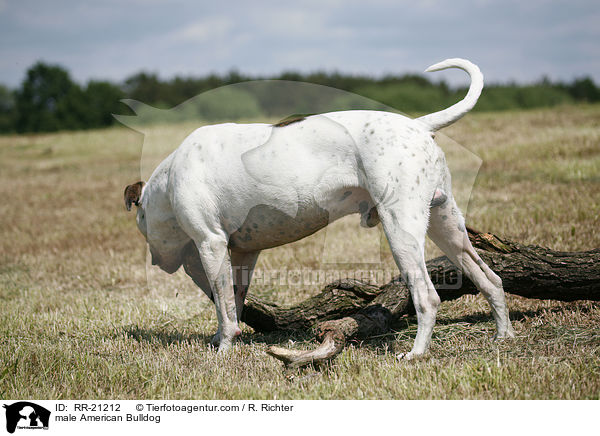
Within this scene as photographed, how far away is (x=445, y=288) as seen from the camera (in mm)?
4883

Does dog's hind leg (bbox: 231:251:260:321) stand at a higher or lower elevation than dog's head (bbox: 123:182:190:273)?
lower

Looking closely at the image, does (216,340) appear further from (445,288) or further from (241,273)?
(445,288)

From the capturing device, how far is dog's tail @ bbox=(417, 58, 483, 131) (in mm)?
4168

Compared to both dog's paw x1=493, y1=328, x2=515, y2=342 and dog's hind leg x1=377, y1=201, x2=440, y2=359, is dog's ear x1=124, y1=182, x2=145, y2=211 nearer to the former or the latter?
dog's hind leg x1=377, y1=201, x2=440, y2=359

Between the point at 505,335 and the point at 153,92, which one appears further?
the point at 153,92

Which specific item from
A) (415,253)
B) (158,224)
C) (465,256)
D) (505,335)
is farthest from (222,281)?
(505,335)

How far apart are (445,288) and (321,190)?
1.65m

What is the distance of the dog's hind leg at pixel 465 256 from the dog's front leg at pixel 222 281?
5.67 feet

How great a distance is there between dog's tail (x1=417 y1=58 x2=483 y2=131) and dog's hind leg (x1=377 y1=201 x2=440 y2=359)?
71 cm

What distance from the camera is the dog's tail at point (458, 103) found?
4168 mm
